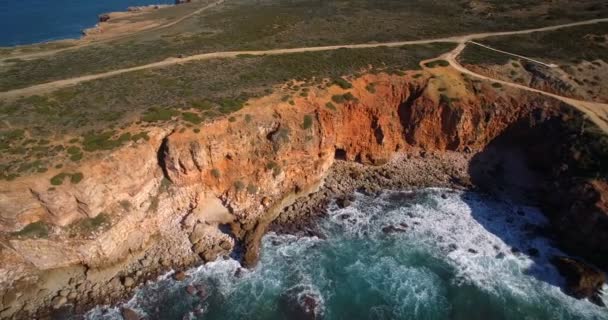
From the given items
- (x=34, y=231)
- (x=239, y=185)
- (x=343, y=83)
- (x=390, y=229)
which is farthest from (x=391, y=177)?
(x=34, y=231)

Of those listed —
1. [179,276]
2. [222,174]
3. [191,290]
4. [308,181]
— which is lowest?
[191,290]

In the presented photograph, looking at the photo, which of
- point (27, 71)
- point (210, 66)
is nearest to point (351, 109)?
point (210, 66)

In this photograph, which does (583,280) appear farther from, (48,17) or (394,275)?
(48,17)

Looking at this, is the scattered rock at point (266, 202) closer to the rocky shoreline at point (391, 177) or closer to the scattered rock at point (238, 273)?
the rocky shoreline at point (391, 177)

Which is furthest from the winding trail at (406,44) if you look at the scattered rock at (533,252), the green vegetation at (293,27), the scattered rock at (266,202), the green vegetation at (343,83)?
the scattered rock at (266,202)

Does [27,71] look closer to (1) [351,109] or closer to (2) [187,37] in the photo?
(2) [187,37]
